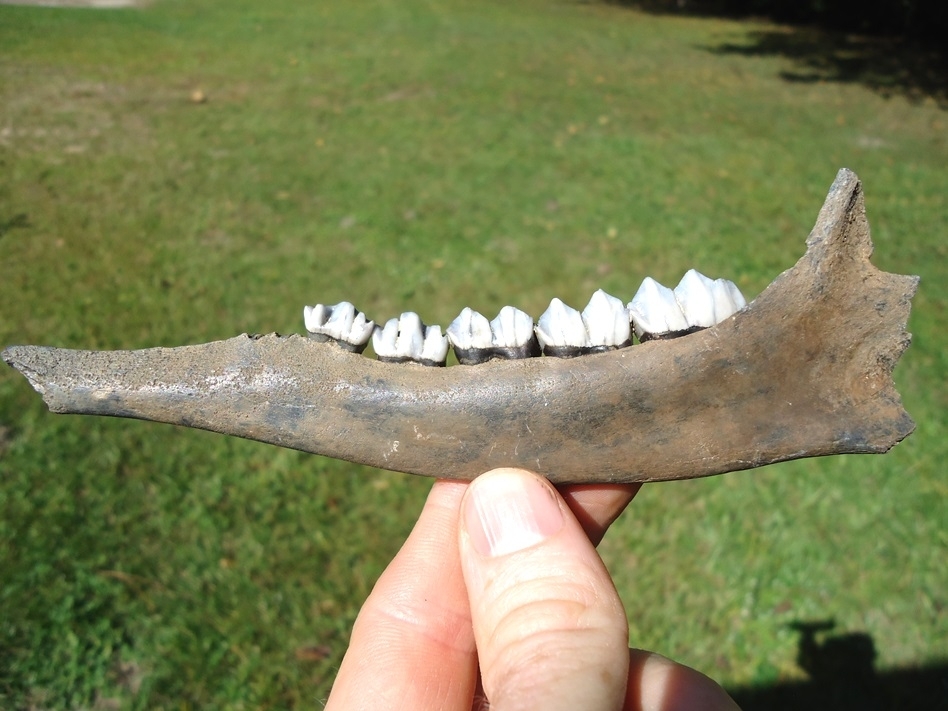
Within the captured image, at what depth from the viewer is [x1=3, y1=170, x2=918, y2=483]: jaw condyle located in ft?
6.45

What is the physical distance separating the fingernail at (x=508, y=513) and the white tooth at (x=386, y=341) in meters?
0.48

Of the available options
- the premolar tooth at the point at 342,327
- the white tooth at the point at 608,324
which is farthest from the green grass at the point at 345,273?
the white tooth at the point at 608,324

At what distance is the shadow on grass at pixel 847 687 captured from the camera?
338cm

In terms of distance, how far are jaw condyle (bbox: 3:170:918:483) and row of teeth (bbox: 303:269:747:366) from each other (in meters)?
0.02

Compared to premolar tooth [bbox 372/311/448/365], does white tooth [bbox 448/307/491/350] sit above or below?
above

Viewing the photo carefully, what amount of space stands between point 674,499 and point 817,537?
2.66ft

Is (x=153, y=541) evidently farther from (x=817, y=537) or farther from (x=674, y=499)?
(x=817, y=537)

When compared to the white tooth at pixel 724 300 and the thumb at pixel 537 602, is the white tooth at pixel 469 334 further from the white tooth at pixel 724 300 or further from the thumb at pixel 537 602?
the white tooth at pixel 724 300

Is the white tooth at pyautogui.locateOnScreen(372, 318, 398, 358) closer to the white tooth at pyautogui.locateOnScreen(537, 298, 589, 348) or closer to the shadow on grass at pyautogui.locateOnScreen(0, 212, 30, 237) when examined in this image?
the white tooth at pyautogui.locateOnScreen(537, 298, 589, 348)

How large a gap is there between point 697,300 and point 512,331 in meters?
0.56

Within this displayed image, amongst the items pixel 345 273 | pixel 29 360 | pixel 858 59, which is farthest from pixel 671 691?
pixel 858 59

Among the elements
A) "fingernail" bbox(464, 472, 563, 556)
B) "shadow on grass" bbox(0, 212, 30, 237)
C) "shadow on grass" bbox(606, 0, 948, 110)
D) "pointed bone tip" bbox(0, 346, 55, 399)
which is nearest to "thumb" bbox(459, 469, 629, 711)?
"fingernail" bbox(464, 472, 563, 556)

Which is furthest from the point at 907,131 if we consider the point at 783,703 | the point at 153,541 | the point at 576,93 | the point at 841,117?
the point at 153,541

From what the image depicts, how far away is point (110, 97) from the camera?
30.7ft
